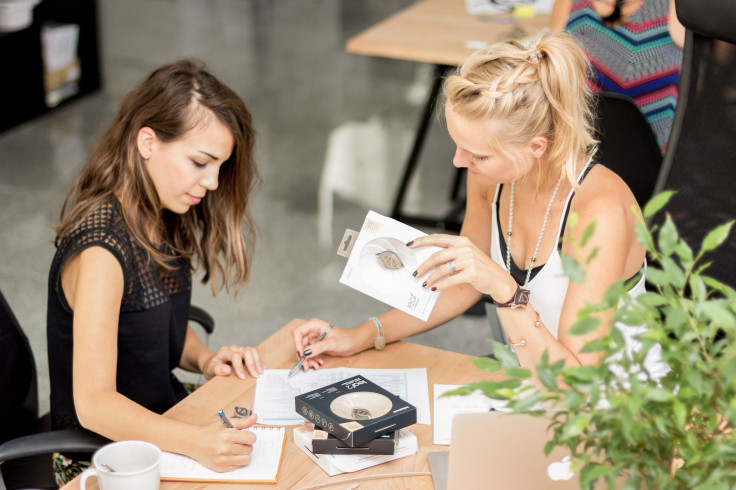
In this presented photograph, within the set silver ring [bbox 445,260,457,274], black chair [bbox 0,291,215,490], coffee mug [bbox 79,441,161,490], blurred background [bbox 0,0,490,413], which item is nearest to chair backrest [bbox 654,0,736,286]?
blurred background [bbox 0,0,490,413]

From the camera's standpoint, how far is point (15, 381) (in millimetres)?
1800

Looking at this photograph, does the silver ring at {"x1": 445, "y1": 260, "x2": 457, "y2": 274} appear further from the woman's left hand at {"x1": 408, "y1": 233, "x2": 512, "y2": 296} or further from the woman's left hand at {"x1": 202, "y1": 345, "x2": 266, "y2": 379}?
the woman's left hand at {"x1": 202, "y1": 345, "x2": 266, "y2": 379}

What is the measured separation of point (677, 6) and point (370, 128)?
3.64 meters

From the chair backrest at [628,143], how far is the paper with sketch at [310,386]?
994mm

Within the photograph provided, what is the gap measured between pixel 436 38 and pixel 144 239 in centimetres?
229

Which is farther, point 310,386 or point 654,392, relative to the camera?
point 310,386

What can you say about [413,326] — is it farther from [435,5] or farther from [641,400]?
[435,5]

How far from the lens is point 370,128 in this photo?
5426 mm

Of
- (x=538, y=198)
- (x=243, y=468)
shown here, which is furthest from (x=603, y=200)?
(x=243, y=468)

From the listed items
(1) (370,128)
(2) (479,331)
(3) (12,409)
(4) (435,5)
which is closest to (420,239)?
(3) (12,409)

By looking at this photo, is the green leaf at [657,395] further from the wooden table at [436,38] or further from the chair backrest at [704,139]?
the wooden table at [436,38]

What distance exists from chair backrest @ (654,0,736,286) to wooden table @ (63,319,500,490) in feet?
2.19

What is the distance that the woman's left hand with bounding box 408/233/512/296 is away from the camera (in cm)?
159

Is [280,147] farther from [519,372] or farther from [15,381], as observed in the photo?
[519,372]
